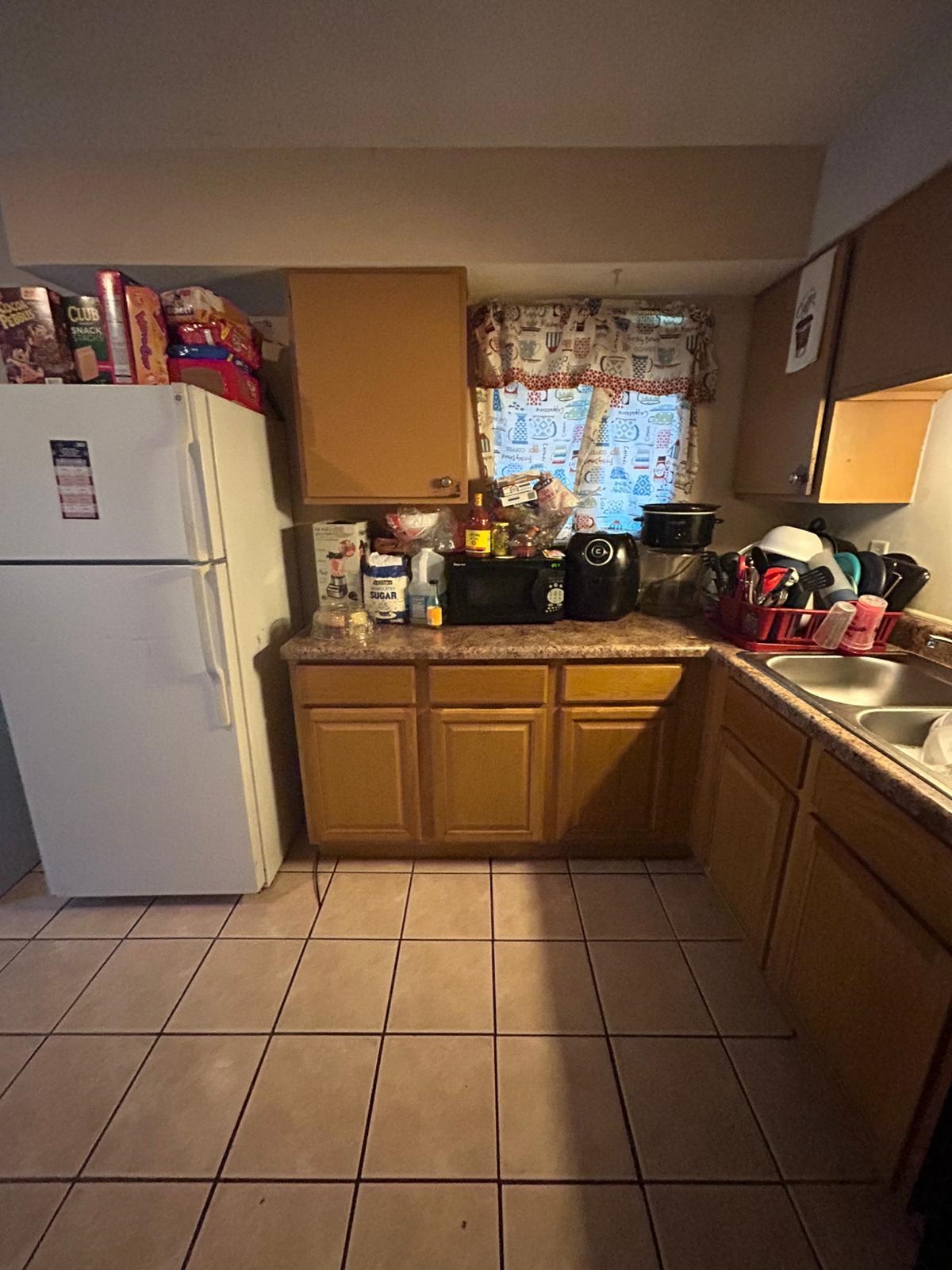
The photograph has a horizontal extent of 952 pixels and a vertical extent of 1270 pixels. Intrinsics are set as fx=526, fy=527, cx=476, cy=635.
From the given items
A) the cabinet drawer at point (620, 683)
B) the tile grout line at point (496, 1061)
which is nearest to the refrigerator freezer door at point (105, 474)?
the cabinet drawer at point (620, 683)

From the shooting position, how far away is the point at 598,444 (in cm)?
212

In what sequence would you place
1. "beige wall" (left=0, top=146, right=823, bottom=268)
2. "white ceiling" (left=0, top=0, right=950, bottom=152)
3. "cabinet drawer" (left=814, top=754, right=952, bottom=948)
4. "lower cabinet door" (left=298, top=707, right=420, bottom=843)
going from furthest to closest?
1. "lower cabinet door" (left=298, top=707, right=420, bottom=843)
2. "beige wall" (left=0, top=146, right=823, bottom=268)
3. "white ceiling" (left=0, top=0, right=950, bottom=152)
4. "cabinet drawer" (left=814, top=754, right=952, bottom=948)

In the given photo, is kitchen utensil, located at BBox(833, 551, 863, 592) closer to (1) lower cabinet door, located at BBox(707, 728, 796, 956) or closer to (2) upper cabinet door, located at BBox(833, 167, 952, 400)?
(2) upper cabinet door, located at BBox(833, 167, 952, 400)

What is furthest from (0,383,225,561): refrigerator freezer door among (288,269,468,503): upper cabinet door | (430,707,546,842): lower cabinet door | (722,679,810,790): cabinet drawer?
(722,679,810,790): cabinet drawer

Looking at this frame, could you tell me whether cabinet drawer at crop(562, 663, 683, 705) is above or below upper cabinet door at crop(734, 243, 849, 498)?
below

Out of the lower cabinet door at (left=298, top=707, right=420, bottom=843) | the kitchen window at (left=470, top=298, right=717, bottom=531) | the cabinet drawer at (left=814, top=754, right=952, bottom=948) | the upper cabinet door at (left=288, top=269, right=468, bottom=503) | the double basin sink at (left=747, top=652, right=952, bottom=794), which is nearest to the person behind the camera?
the cabinet drawer at (left=814, top=754, right=952, bottom=948)

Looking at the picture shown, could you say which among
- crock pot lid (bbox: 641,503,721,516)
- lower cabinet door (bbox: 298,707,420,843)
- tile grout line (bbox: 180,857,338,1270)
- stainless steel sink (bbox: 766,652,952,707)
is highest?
crock pot lid (bbox: 641,503,721,516)

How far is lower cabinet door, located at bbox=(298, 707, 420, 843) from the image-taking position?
Result: 179cm

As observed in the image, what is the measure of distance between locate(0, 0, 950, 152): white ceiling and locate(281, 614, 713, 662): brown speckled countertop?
146 cm

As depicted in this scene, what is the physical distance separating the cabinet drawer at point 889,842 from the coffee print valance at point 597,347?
1551 mm

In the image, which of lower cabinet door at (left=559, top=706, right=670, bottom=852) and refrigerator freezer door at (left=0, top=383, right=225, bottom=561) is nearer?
refrigerator freezer door at (left=0, top=383, right=225, bottom=561)

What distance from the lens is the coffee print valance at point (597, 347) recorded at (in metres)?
1.99

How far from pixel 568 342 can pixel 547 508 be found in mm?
633

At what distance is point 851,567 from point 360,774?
1.75 metres
